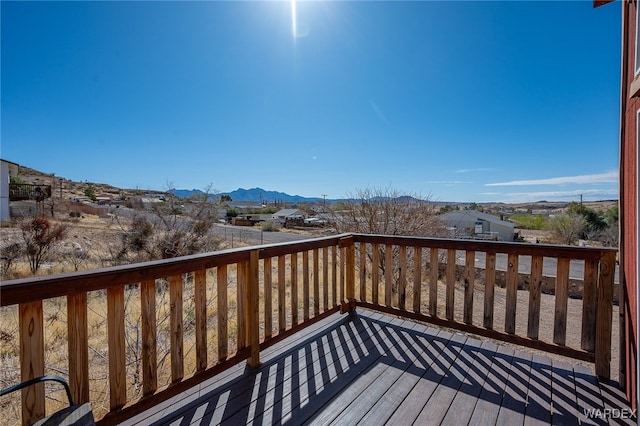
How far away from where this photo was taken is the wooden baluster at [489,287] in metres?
2.53

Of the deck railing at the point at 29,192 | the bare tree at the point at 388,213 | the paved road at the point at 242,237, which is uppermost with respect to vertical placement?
the deck railing at the point at 29,192

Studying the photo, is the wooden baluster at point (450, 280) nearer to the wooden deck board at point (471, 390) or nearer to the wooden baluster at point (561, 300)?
the wooden deck board at point (471, 390)

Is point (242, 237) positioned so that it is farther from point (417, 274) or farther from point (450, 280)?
point (450, 280)

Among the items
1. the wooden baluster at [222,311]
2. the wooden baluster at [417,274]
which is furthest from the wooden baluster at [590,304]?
the wooden baluster at [222,311]

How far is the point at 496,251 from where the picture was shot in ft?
8.18

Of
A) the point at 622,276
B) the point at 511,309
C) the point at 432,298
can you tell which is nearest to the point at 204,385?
the point at 432,298

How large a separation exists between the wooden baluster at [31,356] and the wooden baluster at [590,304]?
10.7ft

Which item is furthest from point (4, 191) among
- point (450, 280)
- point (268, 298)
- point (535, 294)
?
point (535, 294)

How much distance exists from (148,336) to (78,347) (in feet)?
1.03

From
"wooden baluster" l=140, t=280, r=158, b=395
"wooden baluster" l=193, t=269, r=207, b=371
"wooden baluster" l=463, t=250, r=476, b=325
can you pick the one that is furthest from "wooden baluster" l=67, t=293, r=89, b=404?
"wooden baluster" l=463, t=250, r=476, b=325

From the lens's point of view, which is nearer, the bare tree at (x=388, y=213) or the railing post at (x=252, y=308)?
the railing post at (x=252, y=308)

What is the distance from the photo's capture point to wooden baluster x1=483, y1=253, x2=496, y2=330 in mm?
2533

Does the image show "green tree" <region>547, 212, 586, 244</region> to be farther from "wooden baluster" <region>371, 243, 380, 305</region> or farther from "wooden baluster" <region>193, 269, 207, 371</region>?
"wooden baluster" <region>193, 269, 207, 371</region>

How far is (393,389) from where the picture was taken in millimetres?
1943
